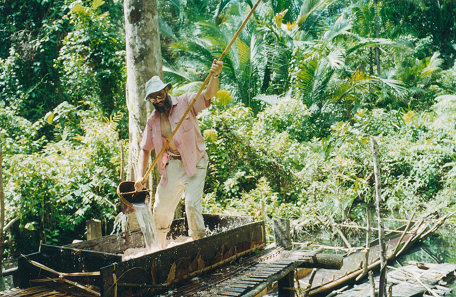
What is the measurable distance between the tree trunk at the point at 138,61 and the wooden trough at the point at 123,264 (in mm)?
1650

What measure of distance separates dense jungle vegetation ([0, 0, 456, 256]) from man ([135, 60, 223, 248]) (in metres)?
1.80

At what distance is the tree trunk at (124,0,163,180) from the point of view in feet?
18.0

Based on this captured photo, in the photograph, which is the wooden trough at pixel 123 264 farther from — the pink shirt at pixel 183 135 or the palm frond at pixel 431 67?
the palm frond at pixel 431 67

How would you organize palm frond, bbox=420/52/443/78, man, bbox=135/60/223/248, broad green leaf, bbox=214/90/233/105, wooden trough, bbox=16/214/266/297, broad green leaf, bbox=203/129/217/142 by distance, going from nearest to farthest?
1. wooden trough, bbox=16/214/266/297
2. man, bbox=135/60/223/248
3. broad green leaf, bbox=203/129/217/142
4. broad green leaf, bbox=214/90/233/105
5. palm frond, bbox=420/52/443/78

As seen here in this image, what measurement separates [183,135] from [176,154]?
245 millimetres

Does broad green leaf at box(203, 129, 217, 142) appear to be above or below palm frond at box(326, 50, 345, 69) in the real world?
below

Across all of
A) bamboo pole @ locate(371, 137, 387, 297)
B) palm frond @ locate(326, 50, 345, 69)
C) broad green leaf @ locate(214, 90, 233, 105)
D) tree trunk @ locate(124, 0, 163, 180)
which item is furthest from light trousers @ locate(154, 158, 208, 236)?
palm frond @ locate(326, 50, 345, 69)

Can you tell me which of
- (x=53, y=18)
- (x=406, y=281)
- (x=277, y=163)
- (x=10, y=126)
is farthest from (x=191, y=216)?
(x=53, y=18)

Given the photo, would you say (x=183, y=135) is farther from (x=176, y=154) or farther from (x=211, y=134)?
(x=211, y=134)

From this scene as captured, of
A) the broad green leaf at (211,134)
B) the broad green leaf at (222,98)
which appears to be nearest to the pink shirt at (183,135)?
the broad green leaf at (211,134)

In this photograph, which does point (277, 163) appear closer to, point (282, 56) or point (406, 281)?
point (406, 281)

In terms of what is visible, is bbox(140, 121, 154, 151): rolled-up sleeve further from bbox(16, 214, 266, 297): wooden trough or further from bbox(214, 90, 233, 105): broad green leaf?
bbox(214, 90, 233, 105): broad green leaf

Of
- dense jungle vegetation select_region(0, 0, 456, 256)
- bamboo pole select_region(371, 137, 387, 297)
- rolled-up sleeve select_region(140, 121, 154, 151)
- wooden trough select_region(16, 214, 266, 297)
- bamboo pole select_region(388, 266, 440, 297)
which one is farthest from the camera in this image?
dense jungle vegetation select_region(0, 0, 456, 256)

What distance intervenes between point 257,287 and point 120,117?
260 inches
